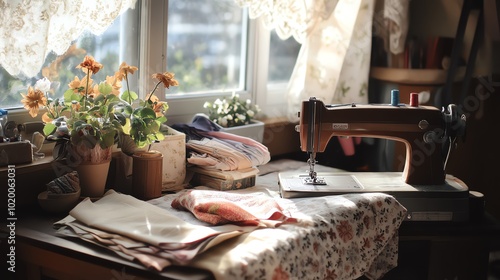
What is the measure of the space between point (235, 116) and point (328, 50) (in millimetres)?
498

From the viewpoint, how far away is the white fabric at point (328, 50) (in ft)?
8.84

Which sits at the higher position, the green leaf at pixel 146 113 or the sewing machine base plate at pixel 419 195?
the green leaf at pixel 146 113

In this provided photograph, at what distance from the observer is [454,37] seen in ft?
9.52

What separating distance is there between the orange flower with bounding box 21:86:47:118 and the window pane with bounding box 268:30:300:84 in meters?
1.29

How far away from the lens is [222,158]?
2090 millimetres

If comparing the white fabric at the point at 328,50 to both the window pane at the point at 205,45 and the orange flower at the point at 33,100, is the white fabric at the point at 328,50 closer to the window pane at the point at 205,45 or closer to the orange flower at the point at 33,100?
the window pane at the point at 205,45

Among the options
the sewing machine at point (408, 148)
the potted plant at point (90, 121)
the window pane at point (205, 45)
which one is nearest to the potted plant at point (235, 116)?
the window pane at point (205, 45)

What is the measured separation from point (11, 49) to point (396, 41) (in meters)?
1.62

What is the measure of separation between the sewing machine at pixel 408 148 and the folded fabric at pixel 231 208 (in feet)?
0.54

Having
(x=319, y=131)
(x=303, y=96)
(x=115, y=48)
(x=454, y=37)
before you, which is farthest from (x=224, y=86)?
(x=454, y=37)

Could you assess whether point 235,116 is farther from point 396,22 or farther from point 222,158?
point 396,22

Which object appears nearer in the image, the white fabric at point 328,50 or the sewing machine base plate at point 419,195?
the sewing machine base plate at point 419,195

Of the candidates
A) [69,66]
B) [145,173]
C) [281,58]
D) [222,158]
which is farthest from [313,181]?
[281,58]

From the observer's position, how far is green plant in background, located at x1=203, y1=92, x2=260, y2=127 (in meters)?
2.49
